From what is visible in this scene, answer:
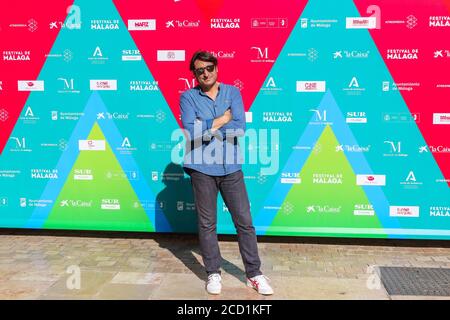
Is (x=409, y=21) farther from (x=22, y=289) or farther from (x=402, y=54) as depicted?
(x=22, y=289)

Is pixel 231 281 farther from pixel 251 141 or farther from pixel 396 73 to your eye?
pixel 396 73

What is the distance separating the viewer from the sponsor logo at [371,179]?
5.46 metres

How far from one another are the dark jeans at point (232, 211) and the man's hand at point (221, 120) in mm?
425

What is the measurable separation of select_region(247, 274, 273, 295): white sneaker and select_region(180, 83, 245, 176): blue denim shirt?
0.95 metres

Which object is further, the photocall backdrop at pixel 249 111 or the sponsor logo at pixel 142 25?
the sponsor logo at pixel 142 25

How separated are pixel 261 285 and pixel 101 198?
8.22ft

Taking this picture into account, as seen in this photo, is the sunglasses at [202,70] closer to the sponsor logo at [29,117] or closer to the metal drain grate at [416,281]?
the metal drain grate at [416,281]

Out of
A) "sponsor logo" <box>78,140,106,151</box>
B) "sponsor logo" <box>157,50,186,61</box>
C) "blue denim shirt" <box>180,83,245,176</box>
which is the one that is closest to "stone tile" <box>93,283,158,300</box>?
"blue denim shirt" <box>180,83,245,176</box>

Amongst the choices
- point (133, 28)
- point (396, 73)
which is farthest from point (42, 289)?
point (396, 73)

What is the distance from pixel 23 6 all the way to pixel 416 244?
5.29m

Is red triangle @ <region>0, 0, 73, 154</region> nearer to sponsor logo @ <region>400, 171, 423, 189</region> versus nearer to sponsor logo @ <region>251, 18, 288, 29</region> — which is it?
sponsor logo @ <region>251, 18, 288, 29</region>

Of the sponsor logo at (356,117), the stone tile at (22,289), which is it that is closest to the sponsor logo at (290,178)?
the sponsor logo at (356,117)

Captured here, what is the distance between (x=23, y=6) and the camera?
18.6ft

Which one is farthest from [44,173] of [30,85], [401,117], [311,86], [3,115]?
[401,117]
